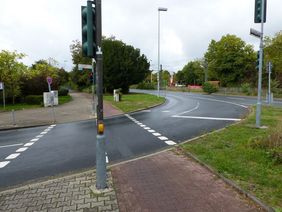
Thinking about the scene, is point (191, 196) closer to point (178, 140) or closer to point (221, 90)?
point (178, 140)

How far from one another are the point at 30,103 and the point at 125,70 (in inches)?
844

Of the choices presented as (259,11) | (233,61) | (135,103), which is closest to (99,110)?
(259,11)

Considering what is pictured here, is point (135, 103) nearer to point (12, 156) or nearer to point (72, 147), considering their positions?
point (72, 147)

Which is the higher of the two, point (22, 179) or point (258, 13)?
point (258, 13)

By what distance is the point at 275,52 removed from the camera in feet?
160

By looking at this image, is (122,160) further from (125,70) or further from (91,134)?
(125,70)

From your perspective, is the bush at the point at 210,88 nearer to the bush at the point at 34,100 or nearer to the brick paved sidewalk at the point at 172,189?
the bush at the point at 34,100

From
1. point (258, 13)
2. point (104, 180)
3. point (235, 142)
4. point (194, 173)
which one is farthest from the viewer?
point (258, 13)

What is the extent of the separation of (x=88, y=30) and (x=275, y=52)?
50.3 metres

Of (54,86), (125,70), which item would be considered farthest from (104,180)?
(125,70)

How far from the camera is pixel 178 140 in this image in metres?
10.3

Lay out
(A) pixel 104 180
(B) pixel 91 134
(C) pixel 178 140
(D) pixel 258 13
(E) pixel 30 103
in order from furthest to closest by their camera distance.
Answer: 1. (E) pixel 30 103
2. (B) pixel 91 134
3. (D) pixel 258 13
4. (C) pixel 178 140
5. (A) pixel 104 180

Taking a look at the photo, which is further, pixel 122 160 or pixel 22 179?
pixel 122 160

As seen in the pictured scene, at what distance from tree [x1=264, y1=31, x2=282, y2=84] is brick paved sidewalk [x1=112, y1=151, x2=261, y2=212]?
4632cm
